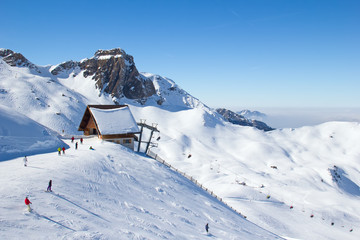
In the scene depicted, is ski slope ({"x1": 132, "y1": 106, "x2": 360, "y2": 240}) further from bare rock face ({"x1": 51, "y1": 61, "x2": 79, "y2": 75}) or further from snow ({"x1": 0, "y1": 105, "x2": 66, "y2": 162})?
bare rock face ({"x1": 51, "y1": 61, "x2": 79, "y2": 75})

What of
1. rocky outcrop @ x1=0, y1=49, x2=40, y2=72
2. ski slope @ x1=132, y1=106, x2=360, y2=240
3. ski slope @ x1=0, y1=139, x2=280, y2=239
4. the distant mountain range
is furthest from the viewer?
the distant mountain range

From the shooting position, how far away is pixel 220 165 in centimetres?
7219

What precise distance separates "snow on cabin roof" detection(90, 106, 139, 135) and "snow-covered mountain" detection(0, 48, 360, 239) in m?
3.58

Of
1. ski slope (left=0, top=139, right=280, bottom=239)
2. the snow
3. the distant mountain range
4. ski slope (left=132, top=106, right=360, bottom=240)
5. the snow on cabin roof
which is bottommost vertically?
ski slope (left=132, top=106, right=360, bottom=240)

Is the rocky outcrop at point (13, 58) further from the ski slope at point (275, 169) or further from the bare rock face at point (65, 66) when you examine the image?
the ski slope at point (275, 169)

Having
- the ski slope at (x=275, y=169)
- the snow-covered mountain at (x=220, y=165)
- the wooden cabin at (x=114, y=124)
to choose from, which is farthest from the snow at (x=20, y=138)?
the ski slope at (x=275, y=169)

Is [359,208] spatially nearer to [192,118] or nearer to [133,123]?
[133,123]

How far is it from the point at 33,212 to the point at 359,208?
64.8 meters

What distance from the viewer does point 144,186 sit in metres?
24.2

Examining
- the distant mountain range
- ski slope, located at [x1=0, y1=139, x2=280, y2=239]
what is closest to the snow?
ski slope, located at [x1=0, y1=139, x2=280, y2=239]

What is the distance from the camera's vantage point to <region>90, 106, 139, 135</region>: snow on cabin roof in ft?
121

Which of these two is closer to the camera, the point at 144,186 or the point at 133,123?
the point at 144,186

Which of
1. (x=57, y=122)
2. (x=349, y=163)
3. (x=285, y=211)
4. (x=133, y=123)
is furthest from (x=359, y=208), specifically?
(x=57, y=122)

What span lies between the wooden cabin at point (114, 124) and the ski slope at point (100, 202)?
6381mm
